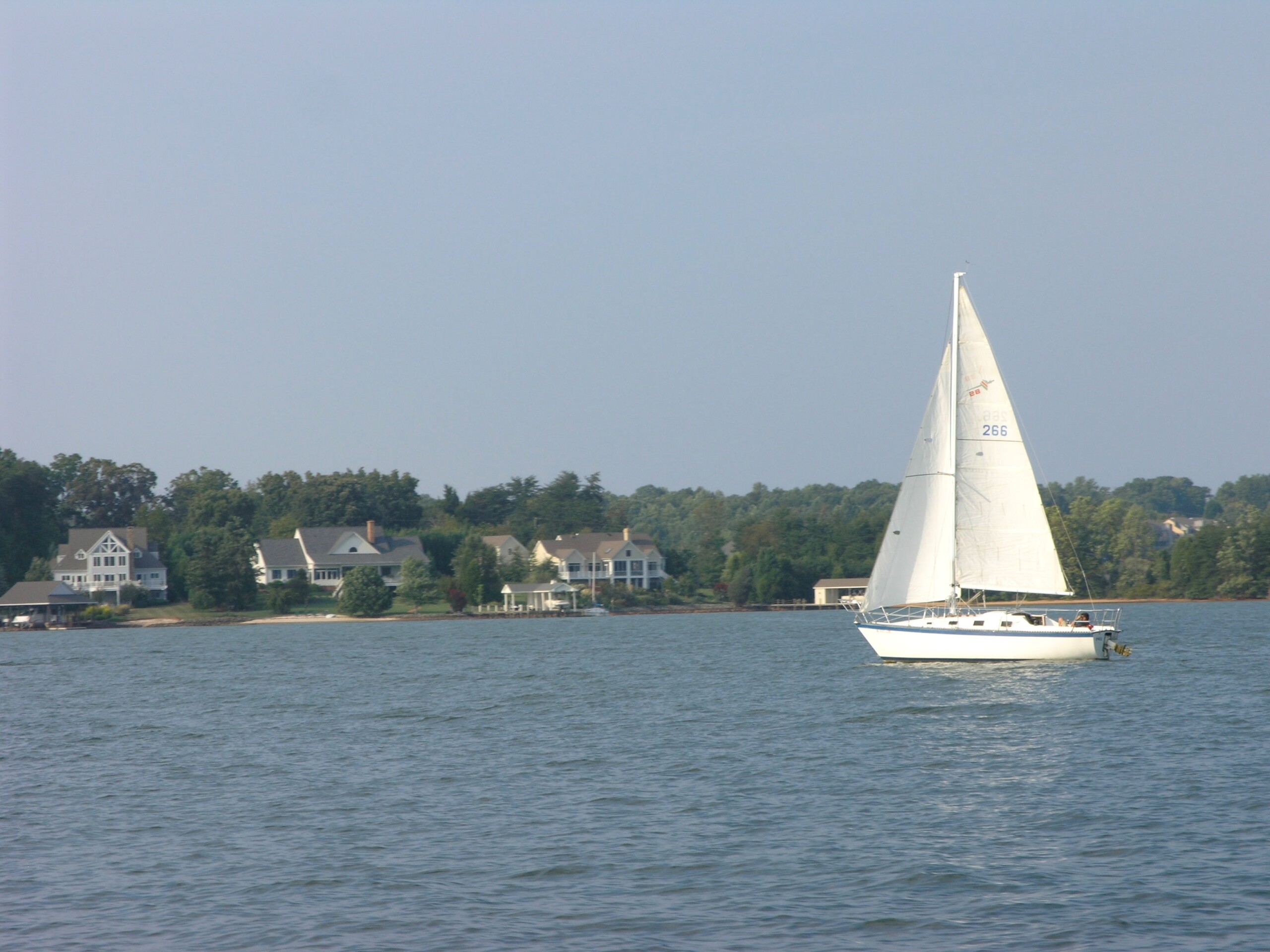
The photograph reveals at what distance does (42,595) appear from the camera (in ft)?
334

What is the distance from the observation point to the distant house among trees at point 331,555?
395ft

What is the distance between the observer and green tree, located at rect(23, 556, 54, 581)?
108 metres

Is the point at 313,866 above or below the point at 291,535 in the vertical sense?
below

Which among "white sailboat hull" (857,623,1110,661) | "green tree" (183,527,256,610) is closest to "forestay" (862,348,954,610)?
"white sailboat hull" (857,623,1110,661)

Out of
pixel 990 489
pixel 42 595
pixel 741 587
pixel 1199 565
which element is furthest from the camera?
pixel 741 587

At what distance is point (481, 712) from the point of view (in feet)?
113

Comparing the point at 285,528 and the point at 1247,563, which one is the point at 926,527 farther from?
the point at 285,528

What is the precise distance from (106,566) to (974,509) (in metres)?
89.0

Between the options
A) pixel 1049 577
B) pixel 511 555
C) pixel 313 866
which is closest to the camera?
pixel 313 866

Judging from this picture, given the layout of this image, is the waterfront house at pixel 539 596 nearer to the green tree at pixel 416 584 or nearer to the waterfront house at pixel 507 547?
the green tree at pixel 416 584

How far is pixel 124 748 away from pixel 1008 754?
18588mm

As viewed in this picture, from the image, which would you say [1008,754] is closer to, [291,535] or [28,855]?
[28,855]

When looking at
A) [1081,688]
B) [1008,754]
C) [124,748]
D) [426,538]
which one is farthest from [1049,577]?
[426,538]

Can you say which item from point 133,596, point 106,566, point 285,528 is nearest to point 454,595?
point 133,596
